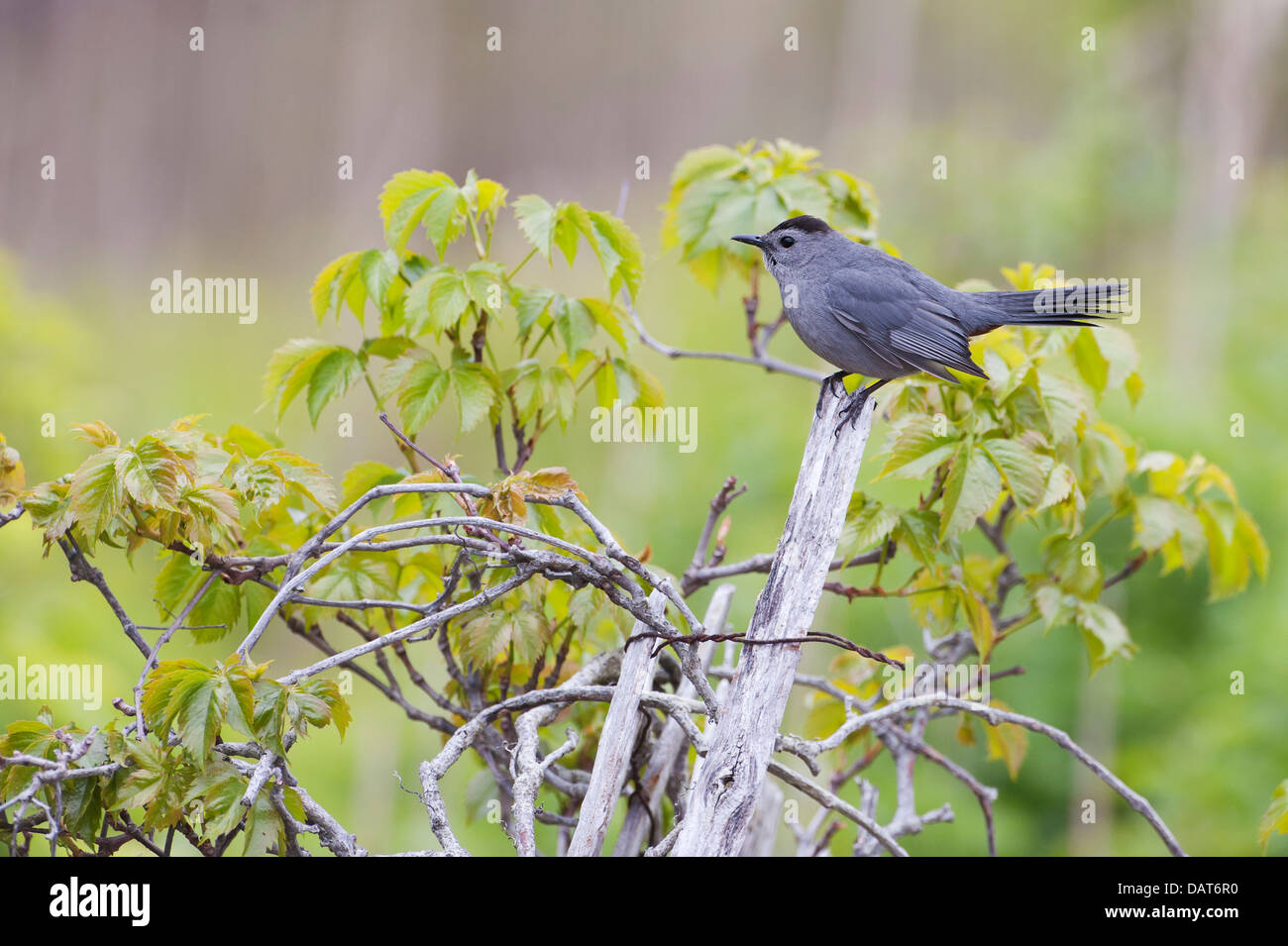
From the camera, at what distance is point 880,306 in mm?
1927

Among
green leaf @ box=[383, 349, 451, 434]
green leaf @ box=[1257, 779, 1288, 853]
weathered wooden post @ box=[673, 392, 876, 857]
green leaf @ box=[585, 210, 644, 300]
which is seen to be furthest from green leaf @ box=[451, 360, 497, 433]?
green leaf @ box=[1257, 779, 1288, 853]

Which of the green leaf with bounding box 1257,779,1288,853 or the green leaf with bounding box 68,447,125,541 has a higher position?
the green leaf with bounding box 68,447,125,541

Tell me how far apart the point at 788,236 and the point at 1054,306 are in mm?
530

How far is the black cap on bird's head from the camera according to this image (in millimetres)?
1983

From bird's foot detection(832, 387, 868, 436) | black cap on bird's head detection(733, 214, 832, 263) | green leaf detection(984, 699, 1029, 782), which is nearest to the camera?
bird's foot detection(832, 387, 868, 436)

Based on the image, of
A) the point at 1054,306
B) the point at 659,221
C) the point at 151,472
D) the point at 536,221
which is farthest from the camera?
the point at 659,221

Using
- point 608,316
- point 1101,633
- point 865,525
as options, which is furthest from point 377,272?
point 1101,633

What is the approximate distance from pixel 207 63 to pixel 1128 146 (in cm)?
552

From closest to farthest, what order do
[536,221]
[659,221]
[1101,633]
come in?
[536,221], [1101,633], [659,221]

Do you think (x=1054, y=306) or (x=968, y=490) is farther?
(x=1054, y=306)

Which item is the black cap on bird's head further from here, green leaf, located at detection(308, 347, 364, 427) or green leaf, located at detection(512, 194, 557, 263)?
green leaf, located at detection(308, 347, 364, 427)

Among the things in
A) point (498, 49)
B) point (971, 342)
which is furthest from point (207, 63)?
point (971, 342)

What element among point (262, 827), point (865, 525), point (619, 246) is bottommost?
point (262, 827)

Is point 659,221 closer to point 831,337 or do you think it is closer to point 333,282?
point 831,337
